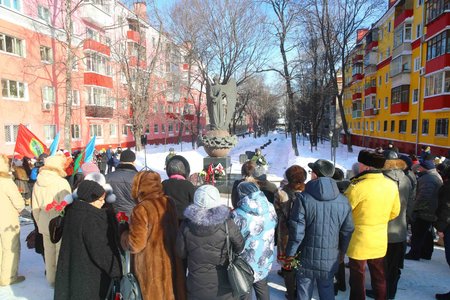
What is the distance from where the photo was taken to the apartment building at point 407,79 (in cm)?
1916

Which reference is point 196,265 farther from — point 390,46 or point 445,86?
point 390,46

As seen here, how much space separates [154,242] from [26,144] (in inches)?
288

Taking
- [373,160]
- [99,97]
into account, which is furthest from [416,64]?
[373,160]

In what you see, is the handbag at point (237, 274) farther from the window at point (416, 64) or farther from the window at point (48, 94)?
the window at point (416, 64)

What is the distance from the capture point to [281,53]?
2384cm

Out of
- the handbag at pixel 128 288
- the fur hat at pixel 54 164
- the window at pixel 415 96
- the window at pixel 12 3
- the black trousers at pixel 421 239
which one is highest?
the window at pixel 12 3

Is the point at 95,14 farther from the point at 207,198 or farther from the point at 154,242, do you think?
the point at 207,198

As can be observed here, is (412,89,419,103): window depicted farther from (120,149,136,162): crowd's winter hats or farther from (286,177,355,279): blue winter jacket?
(120,149,136,162): crowd's winter hats

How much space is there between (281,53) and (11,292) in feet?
75.6

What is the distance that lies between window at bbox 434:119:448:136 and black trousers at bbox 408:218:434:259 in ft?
57.7

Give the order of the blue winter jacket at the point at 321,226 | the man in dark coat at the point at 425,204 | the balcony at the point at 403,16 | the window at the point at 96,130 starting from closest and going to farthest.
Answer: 1. the blue winter jacket at the point at 321,226
2. the man in dark coat at the point at 425,204
3. the balcony at the point at 403,16
4. the window at the point at 96,130

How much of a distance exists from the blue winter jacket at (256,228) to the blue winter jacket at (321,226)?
0.73 ft

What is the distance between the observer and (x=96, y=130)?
2741 cm

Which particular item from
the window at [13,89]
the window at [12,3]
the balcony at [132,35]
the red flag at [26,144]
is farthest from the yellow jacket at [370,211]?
the balcony at [132,35]
